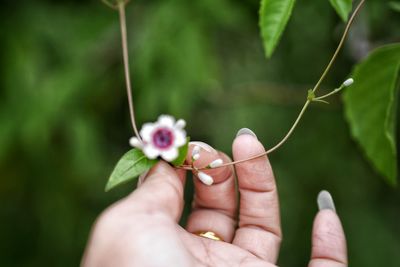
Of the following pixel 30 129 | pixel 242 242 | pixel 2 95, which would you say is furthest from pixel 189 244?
pixel 2 95

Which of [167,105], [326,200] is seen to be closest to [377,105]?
[326,200]

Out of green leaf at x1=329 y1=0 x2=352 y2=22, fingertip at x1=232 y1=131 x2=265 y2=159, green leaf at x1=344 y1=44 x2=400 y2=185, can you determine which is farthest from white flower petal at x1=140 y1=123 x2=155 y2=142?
green leaf at x1=344 y1=44 x2=400 y2=185

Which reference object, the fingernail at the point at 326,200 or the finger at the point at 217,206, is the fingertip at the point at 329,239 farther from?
the finger at the point at 217,206

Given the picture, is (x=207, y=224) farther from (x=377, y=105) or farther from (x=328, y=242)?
(x=377, y=105)

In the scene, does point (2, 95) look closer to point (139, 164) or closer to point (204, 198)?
point (204, 198)

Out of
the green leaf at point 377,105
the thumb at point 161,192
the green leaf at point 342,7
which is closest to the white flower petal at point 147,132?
the thumb at point 161,192

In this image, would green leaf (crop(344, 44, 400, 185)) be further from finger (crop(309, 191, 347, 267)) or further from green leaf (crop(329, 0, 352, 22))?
green leaf (crop(329, 0, 352, 22))

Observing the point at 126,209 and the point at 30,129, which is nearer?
the point at 126,209
